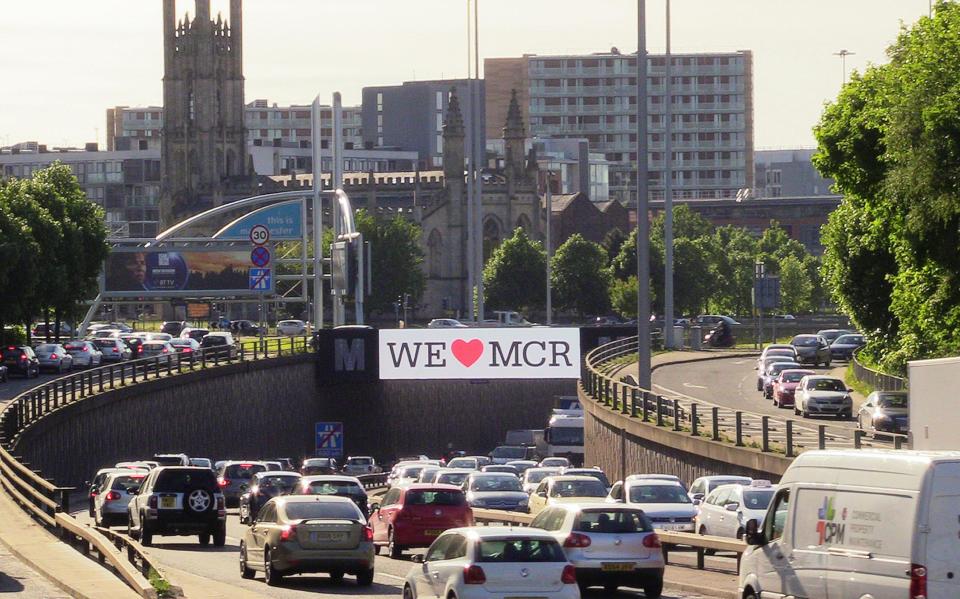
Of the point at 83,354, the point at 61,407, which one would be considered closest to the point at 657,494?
the point at 61,407

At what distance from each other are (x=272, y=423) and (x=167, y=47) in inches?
3813

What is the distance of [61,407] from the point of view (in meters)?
52.7

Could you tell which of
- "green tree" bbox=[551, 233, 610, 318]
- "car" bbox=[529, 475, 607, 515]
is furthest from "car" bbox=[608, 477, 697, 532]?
"green tree" bbox=[551, 233, 610, 318]

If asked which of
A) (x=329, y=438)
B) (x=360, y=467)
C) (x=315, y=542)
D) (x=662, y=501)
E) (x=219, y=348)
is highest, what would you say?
(x=315, y=542)

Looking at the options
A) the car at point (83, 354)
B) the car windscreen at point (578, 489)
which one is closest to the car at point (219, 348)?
the car at point (83, 354)

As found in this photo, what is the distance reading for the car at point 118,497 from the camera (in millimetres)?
37781

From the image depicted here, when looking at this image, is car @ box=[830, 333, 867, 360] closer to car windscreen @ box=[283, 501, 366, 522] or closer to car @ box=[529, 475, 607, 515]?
car @ box=[529, 475, 607, 515]

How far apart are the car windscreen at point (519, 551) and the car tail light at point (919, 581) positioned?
460 centimetres

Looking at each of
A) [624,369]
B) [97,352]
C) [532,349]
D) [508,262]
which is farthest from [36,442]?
[508,262]

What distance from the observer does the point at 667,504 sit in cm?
3212

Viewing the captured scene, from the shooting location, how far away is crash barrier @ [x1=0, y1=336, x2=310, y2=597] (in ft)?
81.3

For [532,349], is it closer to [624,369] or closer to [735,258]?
[624,369]

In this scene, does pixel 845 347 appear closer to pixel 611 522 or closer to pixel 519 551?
pixel 611 522

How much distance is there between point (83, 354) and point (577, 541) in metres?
58.7
